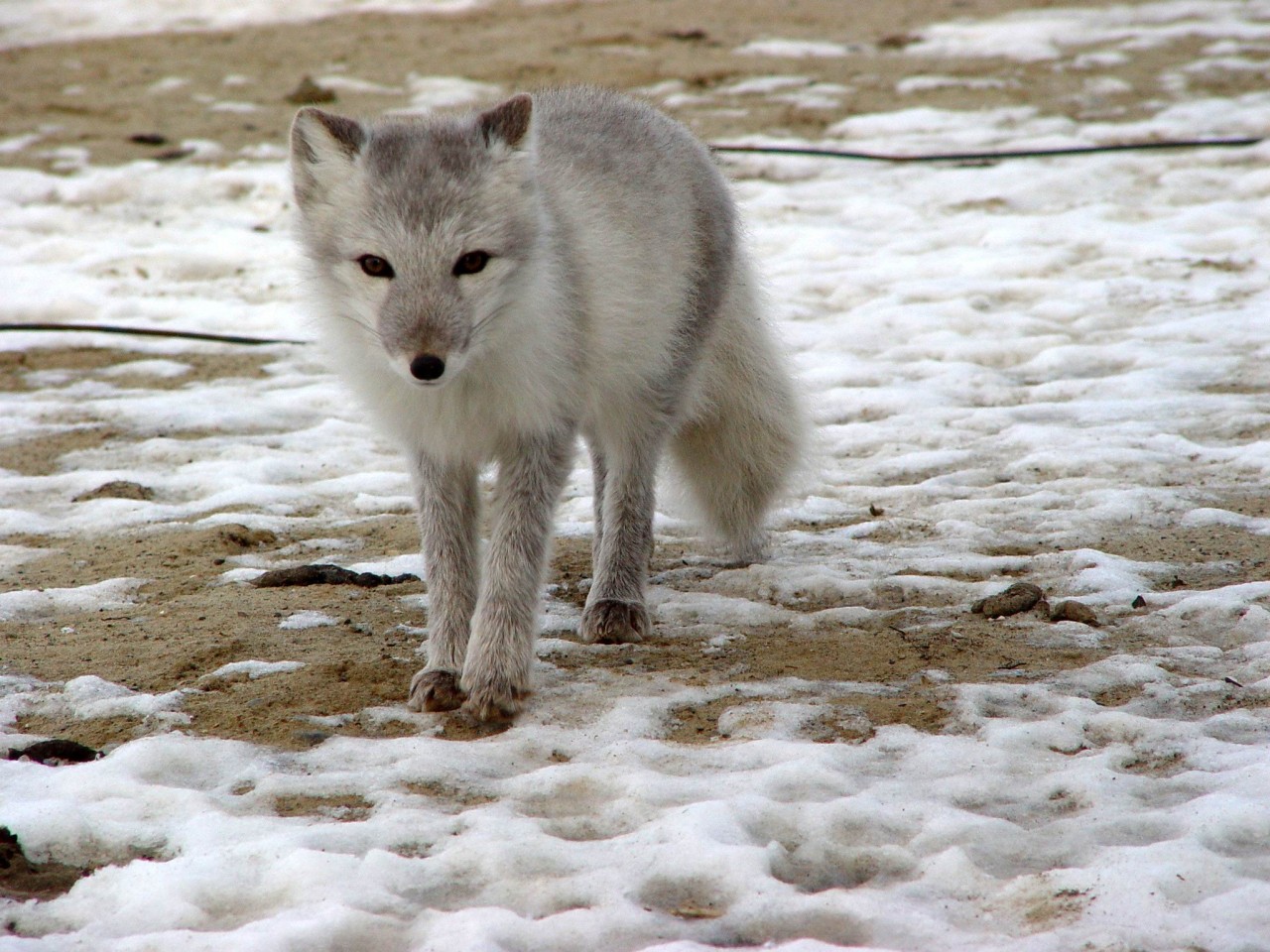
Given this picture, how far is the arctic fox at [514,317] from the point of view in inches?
125

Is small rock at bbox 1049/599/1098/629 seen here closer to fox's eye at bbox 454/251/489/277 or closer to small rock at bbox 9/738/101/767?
fox's eye at bbox 454/251/489/277

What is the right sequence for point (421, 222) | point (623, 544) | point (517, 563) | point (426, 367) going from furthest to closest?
point (623, 544), point (517, 563), point (421, 222), point (426, 367)

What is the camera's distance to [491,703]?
10.9ft

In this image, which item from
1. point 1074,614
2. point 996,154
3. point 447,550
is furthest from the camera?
point 996,154

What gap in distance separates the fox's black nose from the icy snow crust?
90cm

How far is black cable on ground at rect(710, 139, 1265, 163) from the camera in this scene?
821cm

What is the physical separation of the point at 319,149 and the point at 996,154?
20.3 ft

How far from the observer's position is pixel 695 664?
3.70 metres

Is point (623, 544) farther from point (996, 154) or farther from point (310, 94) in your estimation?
point (310, 94)

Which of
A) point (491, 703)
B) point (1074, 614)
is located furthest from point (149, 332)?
point (1074, 614)

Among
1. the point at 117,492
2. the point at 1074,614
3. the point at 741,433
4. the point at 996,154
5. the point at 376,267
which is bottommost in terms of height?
the point at 117,492

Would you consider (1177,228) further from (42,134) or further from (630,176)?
(42,134)

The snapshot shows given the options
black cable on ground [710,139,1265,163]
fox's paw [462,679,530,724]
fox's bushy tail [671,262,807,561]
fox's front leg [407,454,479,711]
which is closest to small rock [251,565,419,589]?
fox's front leg [407,454,479,711]

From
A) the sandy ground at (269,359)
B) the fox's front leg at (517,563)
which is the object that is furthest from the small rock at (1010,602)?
the fox's front leg at (517,563)
